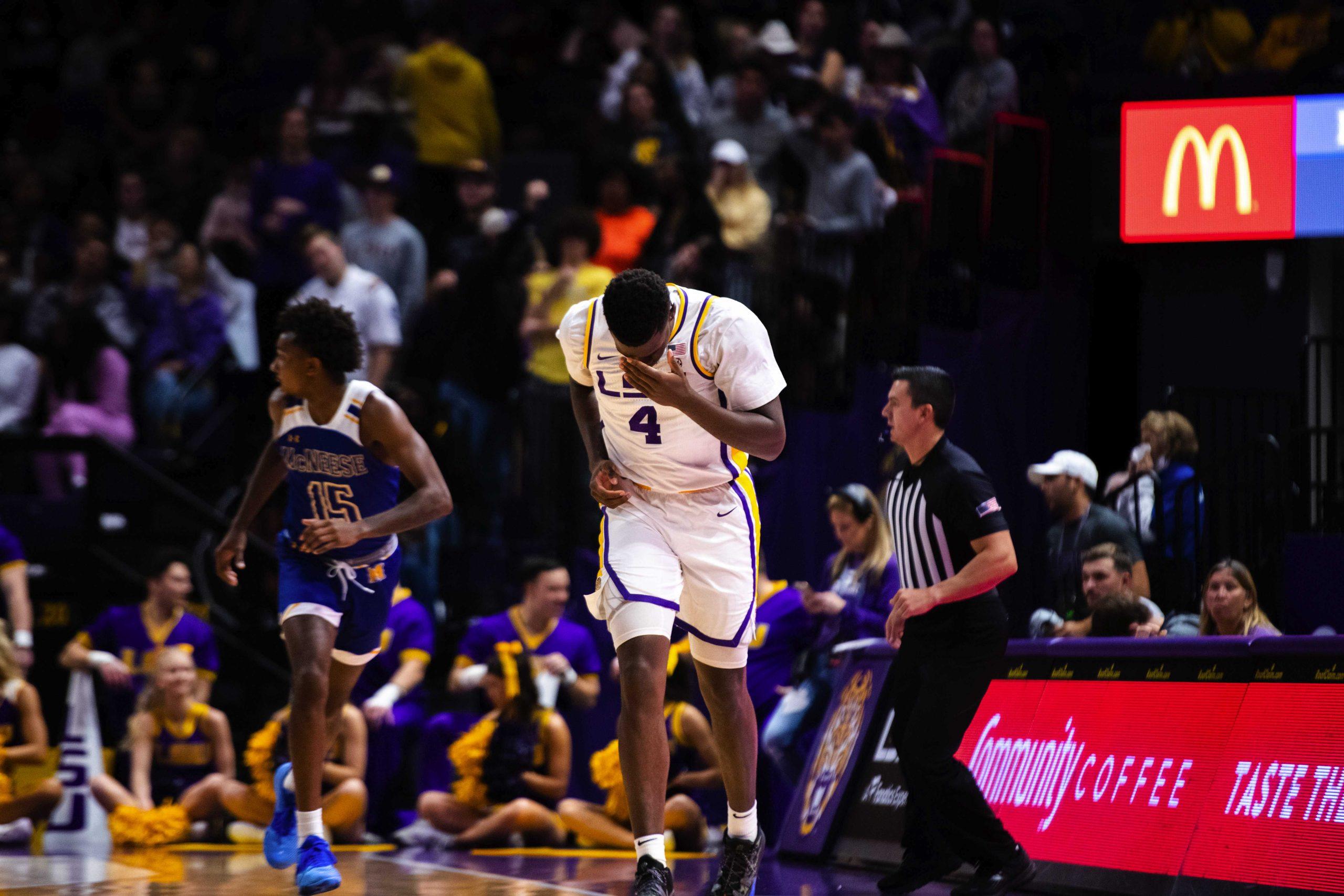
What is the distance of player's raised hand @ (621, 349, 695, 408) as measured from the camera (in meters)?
5.11

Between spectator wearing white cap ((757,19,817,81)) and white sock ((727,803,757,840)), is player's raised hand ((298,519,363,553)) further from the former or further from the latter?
spectator wearing white cap ((757,19,817,81))

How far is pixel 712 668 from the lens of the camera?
18.2 feet

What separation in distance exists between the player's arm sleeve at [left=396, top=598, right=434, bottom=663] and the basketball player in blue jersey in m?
2.82

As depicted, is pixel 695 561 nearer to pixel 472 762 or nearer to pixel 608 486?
pixel 608 486

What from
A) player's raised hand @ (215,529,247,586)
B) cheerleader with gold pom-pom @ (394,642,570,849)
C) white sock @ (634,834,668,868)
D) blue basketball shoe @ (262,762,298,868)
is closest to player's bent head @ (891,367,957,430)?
white sock @ (634,834,668,868)

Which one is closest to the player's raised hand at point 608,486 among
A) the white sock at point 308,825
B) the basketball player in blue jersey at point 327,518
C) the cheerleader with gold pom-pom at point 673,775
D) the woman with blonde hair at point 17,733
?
the basketball player in blue jersey at point 327,518

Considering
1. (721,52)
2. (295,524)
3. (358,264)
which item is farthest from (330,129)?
(295,524)

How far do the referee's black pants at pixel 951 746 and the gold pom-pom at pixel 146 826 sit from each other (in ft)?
14.6

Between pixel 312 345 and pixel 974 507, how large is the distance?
2593 millimetres

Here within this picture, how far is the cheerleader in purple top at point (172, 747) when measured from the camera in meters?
9.17

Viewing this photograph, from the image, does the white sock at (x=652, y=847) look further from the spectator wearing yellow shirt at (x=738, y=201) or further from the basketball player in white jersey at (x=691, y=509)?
the spectator wearing yellow shirt at (x=738, y=201)

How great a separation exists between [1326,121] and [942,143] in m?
2.48

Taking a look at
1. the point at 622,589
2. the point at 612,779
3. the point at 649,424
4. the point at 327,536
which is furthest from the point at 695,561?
the point at 612,779

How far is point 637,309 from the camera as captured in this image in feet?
16.9
